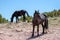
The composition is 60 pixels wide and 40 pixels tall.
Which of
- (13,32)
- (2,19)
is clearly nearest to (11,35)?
(13,32)

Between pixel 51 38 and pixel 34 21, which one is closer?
pixel 51 38

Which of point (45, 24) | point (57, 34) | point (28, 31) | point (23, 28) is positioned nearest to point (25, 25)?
point (23, 28)

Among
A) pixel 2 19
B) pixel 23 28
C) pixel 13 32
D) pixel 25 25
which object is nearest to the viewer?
pixel 13 32

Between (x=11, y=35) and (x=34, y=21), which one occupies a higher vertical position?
(x=34, y=21)

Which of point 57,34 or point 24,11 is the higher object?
point 24,11

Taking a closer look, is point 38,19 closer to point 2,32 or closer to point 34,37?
point 34,37

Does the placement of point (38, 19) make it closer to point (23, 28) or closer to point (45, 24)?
point (45, 24)

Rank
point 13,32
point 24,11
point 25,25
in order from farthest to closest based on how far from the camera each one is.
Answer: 1. point 24,11
2. point 25,25
3. point 13,32

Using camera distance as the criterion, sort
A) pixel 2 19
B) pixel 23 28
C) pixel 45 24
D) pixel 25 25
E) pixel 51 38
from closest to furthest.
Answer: pixel 51 38, pixel 45 24, pixel 23 28, pixel 25 25, pixel 2 19

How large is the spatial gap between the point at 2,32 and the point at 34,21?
3182mm

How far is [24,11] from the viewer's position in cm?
2580

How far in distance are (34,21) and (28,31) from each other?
6.83 ft

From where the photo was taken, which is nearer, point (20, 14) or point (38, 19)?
point (38, 19)

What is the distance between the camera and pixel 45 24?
17219 millimetres
